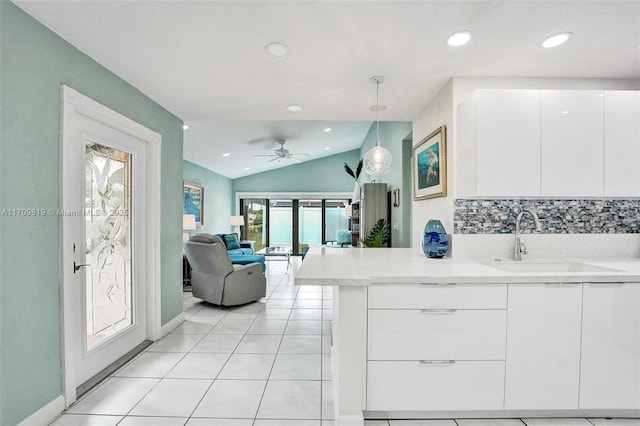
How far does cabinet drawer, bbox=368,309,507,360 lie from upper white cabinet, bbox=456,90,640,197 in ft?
2.95

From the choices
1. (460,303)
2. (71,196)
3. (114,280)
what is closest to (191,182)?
(114,280)

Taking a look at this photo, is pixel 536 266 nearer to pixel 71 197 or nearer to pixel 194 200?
pixel 71 197

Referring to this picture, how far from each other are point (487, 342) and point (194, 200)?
20.7ft

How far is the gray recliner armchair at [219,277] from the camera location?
391cm

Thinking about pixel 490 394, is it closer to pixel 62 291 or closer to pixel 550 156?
pixel 550 156

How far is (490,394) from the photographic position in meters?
1.73

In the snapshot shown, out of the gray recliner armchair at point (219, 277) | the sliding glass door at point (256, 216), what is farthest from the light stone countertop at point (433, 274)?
the sliding glass door at point (256, 216)

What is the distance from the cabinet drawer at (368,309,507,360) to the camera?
1704mm

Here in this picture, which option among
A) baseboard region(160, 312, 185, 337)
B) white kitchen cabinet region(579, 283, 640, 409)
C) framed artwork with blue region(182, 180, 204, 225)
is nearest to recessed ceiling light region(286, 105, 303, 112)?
baseboard region(160, 312, 185, 337)

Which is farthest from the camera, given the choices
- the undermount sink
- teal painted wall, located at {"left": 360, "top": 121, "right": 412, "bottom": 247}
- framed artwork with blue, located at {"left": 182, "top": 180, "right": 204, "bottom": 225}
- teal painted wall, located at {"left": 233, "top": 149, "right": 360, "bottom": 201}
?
teal painted wall, located at {"left": 233, "top": 149, "right": 360, "bottom": 201}

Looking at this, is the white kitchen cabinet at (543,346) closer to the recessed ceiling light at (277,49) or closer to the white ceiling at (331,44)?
the white ceiling at (331,44)

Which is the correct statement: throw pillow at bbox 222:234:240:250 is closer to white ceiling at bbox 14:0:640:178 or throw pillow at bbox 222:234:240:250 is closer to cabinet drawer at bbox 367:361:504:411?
white ceiling at bbox 14:0:640:178

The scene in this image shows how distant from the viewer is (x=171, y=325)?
3.21 m

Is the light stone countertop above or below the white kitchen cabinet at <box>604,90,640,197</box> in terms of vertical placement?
below
